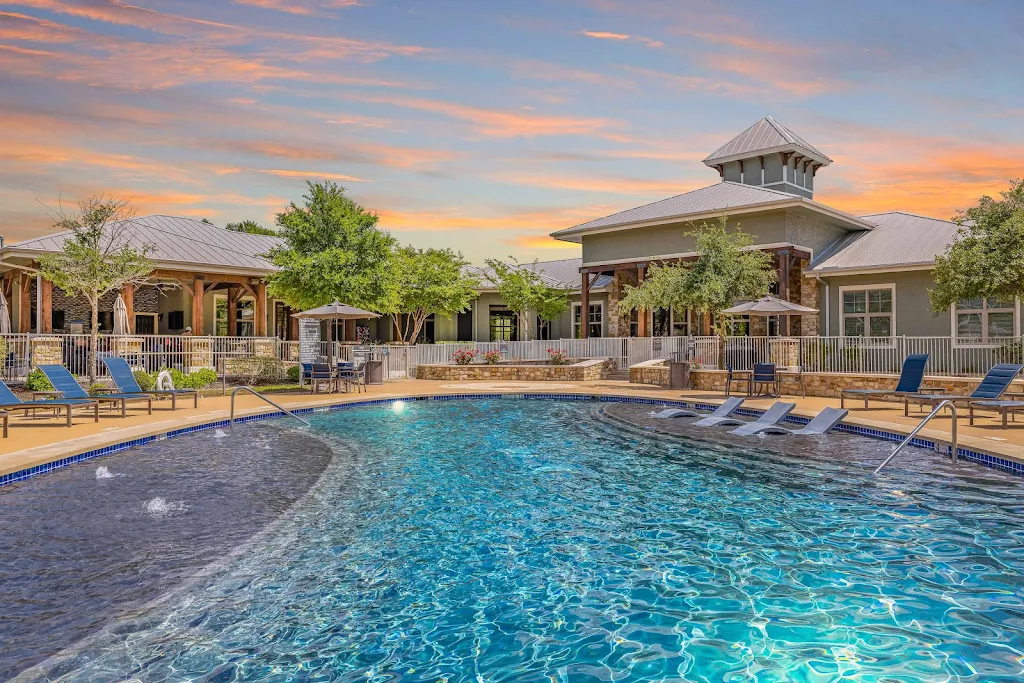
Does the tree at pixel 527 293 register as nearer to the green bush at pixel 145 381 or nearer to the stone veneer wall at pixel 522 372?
the stone veneer wall at pixel 522 372

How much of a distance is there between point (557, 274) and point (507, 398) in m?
17.3

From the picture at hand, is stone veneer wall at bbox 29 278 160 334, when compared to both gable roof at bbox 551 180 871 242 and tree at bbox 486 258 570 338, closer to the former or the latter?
tree at bbox 486 258 570 338

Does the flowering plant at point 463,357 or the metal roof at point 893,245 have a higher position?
the metal roof at point 893,245

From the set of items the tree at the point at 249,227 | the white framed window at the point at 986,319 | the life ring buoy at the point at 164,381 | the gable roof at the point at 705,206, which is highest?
the tree at the point at 249,227

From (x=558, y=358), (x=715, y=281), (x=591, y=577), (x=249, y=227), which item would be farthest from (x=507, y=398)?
(x=249, y=227)

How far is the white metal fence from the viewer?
17.6 meters

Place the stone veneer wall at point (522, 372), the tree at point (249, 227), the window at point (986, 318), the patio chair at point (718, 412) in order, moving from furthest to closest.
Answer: the tree at point (249, 227) < the stone veneer wall at point (522, 372) < the window at point (986, 318) < the patio chair at point (718, 412)

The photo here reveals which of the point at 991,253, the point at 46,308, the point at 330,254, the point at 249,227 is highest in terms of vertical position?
the point at 249,227

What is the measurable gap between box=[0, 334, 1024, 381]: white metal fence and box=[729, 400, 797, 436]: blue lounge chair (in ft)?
21.5

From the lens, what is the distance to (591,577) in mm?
5359

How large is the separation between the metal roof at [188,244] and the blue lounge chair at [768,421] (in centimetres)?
1781

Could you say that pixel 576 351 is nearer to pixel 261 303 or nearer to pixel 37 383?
pixel 261 303

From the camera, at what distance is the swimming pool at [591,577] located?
403cm

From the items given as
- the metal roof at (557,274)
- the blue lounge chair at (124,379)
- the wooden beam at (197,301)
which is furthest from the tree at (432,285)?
the blue lounge chair at (124,379)
